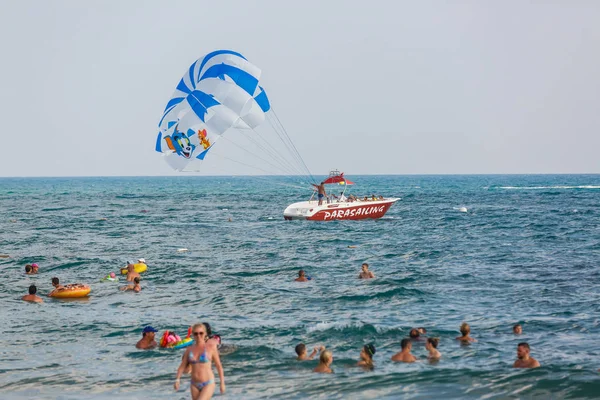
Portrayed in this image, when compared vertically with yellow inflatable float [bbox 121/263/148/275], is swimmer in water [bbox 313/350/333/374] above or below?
below

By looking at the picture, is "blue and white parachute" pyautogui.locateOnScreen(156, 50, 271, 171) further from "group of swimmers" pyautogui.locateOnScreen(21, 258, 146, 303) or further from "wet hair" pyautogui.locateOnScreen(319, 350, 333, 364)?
"wet hair" pyautogui.locateOnScreen(319, 350, 333, 364)

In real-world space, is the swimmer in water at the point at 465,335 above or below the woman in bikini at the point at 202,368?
below

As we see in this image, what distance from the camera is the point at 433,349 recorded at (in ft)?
52.4

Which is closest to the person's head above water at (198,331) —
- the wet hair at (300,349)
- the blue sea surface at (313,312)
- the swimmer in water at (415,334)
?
the blue sea surface at (313,312)

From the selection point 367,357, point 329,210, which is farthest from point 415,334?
point 329,210

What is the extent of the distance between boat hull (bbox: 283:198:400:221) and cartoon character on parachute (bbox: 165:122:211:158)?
16465 millimetres

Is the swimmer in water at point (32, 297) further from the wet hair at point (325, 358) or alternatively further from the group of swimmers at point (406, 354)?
the wet hair at point (325, 358)

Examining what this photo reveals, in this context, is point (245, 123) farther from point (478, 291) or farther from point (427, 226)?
point (427, 226)

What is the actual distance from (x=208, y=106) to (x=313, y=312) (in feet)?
42.8

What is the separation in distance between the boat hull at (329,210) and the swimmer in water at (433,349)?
103 feet

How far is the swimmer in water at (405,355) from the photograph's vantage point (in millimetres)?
15695

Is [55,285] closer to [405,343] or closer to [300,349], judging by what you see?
[300,349]

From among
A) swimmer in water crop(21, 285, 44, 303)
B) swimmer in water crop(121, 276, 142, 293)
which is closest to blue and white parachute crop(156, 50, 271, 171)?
swimmer in water crop(121, 276, 142, 293)

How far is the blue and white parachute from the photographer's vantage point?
102 ft
